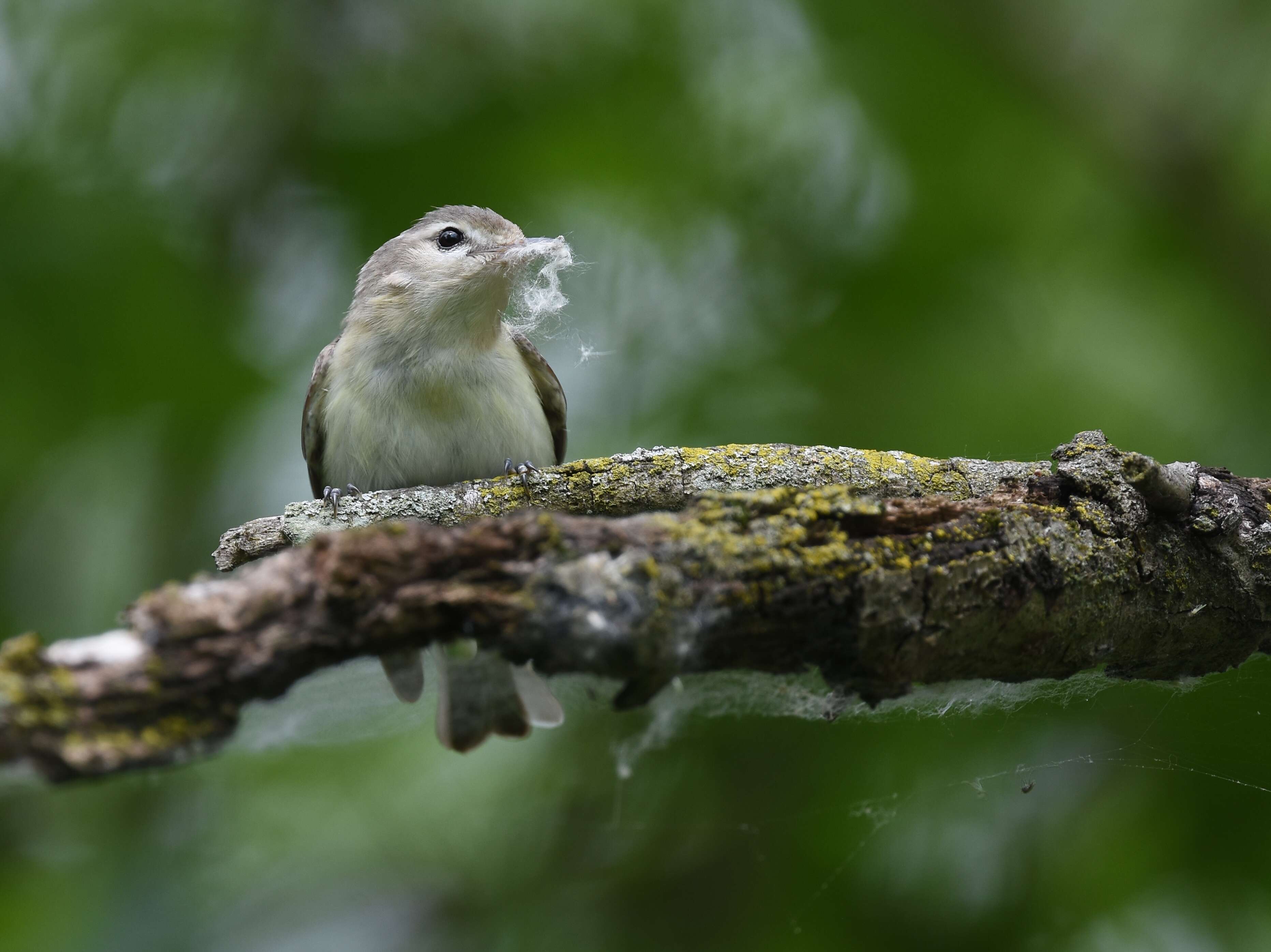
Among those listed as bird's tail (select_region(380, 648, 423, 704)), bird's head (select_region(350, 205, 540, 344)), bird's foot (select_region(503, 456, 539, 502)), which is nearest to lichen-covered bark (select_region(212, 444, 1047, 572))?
bird's foot (select_region(503, 456, 539, 502))

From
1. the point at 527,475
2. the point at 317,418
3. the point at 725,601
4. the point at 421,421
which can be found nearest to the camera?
the point at 725,601

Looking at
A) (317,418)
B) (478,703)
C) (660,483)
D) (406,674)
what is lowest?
(478,703)

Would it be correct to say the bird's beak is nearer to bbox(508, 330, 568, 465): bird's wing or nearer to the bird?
the bird

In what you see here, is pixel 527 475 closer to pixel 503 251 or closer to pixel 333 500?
pixel 333 500

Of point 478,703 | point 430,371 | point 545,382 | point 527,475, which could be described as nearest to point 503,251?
point 430,371

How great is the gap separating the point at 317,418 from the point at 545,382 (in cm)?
116

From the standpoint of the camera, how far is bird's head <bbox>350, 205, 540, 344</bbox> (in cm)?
452

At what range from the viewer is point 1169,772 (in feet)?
A: 10.3

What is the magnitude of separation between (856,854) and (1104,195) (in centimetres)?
315

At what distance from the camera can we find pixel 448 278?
4539mm

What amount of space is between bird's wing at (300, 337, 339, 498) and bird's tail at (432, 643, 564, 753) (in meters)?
2.60

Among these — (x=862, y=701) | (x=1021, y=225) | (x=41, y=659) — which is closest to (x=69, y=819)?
(x=41, y=659)

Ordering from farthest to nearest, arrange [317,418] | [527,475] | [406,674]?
[317,418]
[527,475]
[406,674]

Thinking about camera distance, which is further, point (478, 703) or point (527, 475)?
point (527, 475)
